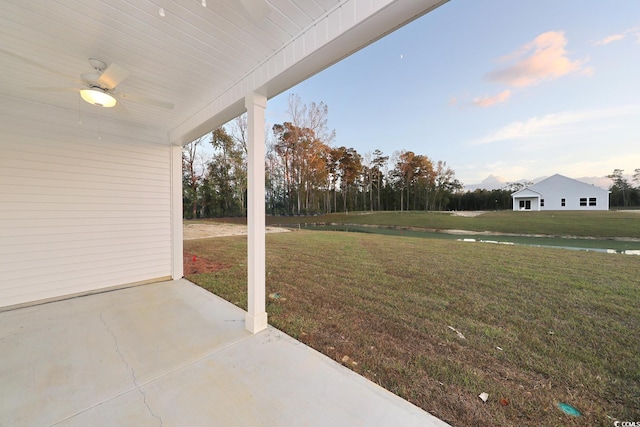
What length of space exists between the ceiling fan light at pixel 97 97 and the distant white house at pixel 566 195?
341 inches

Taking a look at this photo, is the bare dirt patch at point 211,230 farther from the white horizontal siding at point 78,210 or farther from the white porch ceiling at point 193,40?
the white porch ceiling at point 193,40

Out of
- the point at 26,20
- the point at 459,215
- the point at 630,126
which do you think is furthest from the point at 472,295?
the point at 459,215

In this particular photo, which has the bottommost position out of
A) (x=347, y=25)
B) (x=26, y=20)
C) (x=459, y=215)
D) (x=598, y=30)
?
(x=459, y=215)

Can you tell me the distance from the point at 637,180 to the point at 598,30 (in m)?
3.44

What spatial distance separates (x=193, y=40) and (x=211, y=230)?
790 centimetres

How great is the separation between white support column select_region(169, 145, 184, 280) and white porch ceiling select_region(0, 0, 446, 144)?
1.38 m

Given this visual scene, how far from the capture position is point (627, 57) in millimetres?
3240

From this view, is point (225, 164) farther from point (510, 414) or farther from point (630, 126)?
point (630, 126)

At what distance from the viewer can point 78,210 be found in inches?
115

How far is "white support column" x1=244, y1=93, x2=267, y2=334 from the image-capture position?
2037 mm

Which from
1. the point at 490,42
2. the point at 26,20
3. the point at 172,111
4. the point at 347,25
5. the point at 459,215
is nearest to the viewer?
the point at 347,25

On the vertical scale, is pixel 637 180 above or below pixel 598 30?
below

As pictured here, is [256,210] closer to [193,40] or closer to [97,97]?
[193,40]

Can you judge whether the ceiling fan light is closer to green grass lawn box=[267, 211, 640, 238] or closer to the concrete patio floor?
the concrete patio floor
